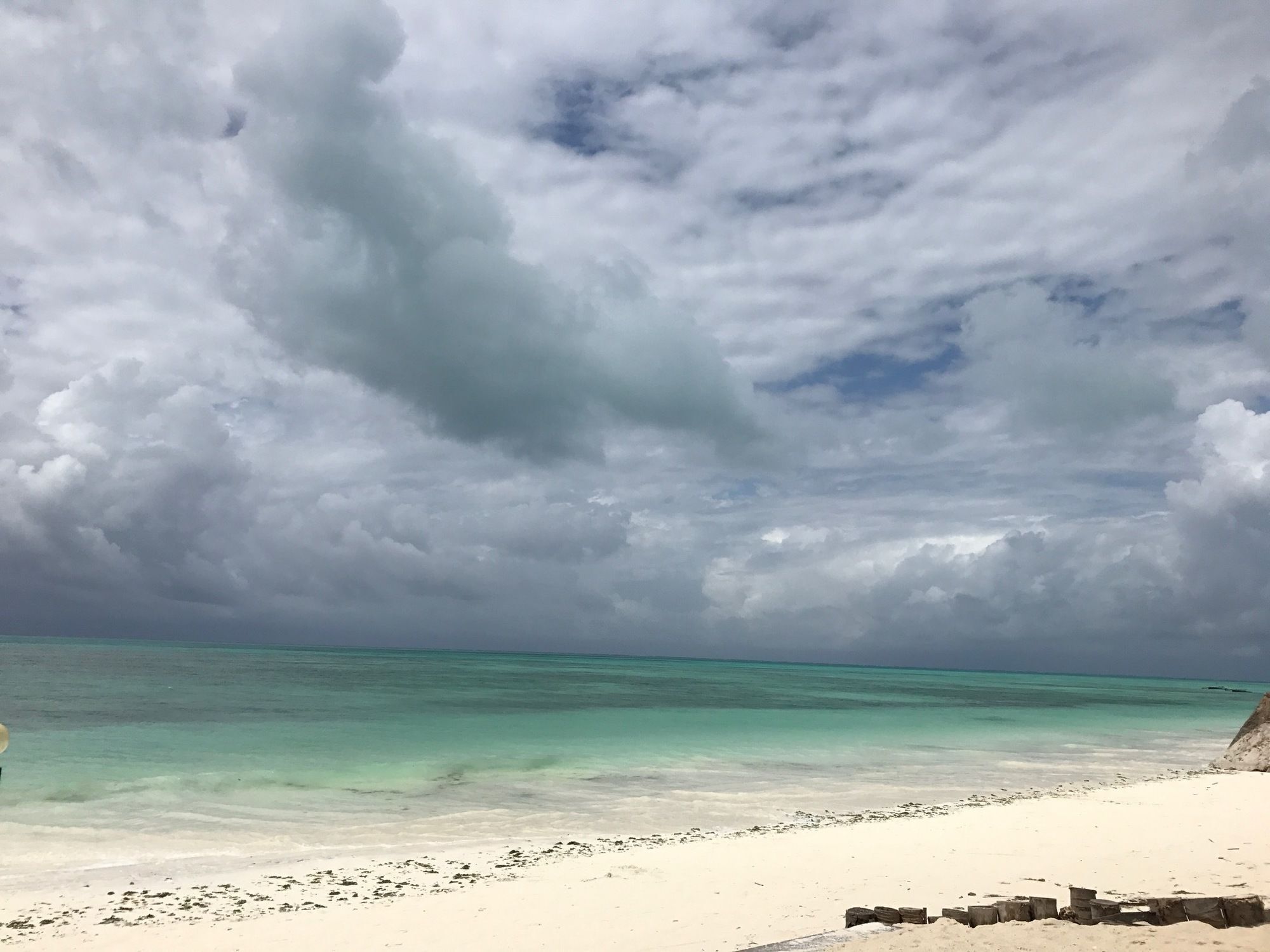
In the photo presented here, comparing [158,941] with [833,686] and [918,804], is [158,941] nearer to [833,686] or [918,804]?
[918,804]

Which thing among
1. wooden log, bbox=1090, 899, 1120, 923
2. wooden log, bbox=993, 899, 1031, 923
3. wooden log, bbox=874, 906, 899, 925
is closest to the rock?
wooden log, bbox=1090, 899, 1120, 923

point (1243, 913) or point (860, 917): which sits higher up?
point (1243, 913)

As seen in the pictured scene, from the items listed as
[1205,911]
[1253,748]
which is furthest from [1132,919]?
[1253,748]

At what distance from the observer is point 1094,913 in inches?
298

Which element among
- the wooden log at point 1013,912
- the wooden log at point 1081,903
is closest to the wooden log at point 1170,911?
the wooden log at point 1081,903

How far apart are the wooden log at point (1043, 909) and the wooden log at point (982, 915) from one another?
411 millimetres

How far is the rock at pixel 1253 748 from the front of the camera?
2222cm

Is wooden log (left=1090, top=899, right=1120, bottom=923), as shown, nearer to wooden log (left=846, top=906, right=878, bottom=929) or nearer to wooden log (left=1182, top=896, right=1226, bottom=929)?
wooden log (left=1182, top=896, right=1226, bottom=929)

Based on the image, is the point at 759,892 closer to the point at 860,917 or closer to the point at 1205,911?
the point at 860,917

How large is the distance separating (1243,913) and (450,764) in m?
20.1

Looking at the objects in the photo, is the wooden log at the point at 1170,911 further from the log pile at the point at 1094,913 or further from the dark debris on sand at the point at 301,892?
the dark debris on sand at the point at 301,892

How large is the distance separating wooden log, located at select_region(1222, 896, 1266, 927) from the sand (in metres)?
0.27

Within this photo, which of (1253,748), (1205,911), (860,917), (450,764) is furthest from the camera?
(450,764)

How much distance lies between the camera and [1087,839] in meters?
13.4
